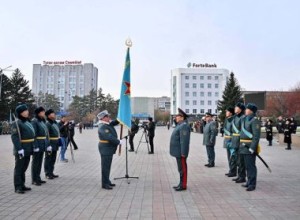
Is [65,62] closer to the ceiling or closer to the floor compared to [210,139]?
closer to the ceiling

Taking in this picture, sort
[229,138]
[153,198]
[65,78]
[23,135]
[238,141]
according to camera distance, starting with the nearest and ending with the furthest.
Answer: [153,198]
[23,135]
[238,141]
[229,138]
[65,78]

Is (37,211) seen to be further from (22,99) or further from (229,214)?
(22,99)

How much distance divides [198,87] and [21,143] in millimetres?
108847

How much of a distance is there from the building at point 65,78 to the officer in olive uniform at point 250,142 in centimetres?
13342

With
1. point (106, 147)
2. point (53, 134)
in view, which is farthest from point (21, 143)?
point (53, 134)

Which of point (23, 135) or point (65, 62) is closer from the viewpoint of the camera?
point (23, 135)

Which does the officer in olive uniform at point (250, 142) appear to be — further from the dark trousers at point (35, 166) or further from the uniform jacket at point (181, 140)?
the dark trousers at point (35, 166)

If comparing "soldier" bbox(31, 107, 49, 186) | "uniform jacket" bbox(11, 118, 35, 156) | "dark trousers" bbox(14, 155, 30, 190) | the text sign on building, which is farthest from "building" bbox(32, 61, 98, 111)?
"dark trousers" bbox(14, 155, 30, 190)

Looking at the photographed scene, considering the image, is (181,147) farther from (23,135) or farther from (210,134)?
(210,134)

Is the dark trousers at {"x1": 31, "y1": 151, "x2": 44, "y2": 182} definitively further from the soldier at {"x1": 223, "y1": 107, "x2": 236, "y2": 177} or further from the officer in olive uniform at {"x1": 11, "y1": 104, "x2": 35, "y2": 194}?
the soldier at {"x1": 223, "y1": 107, "x2": 236, "y2": 177}

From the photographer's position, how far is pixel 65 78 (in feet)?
457

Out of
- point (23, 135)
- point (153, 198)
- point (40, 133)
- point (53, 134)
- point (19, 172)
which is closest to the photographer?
point (153, 198)

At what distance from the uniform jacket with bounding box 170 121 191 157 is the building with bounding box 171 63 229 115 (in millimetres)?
105216

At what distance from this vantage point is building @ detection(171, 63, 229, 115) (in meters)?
114
